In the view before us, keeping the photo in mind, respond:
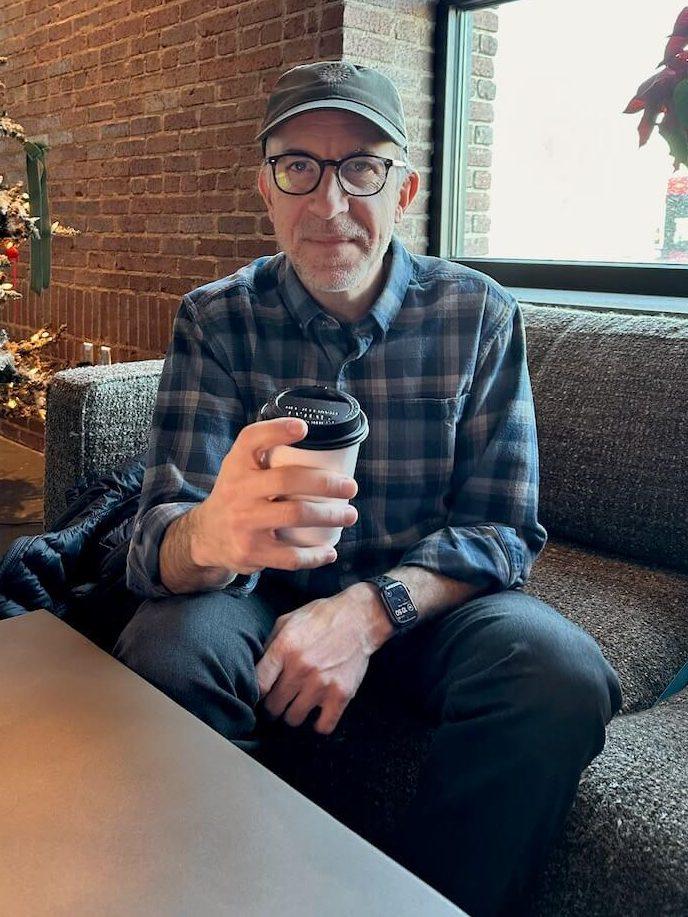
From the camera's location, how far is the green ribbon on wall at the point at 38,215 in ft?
10.3

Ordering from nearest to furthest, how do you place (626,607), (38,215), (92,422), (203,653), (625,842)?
(625,842) → (203,653) → (626,607) → (92,422) → (38,215)

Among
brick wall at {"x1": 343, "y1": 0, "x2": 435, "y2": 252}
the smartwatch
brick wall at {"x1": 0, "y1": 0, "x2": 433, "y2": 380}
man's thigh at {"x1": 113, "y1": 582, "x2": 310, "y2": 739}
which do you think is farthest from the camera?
brick wall at {"x1": 0, "y1": 0, "x2": 433, "y2": 380}

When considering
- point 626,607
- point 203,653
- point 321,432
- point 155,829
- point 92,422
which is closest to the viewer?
point 155,829

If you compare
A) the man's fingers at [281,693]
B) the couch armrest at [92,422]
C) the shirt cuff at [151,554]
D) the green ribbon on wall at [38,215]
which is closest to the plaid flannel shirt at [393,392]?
the shirt cuff at [151,554]

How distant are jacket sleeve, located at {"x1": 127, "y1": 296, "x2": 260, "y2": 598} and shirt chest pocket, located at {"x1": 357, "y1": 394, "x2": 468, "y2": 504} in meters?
0.20

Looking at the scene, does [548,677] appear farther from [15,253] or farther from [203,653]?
[15,253]

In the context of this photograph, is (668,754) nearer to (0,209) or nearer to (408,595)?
(408,595)

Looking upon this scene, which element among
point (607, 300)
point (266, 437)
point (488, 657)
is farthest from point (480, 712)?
point (607, 300)

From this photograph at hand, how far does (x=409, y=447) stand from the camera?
135cm

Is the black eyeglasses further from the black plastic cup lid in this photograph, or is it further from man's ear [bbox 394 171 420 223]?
the black plastic cup lid

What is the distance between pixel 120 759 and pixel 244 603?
48 cm

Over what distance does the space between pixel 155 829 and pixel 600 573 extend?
118 cm

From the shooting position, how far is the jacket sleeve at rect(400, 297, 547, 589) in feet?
4.11

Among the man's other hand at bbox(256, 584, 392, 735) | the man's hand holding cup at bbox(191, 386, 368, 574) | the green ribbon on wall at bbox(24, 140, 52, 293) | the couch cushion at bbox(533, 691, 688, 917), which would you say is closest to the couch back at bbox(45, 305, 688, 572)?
the couch cushion at bbox(533, 691, 688, 917)
